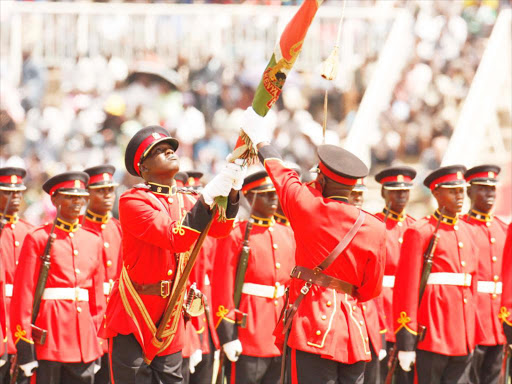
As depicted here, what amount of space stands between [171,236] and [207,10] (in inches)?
524

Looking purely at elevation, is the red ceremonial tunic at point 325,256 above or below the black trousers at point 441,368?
above

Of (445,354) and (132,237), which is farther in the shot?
(445,354)

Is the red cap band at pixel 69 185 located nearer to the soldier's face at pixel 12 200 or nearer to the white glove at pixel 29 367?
the soldier's face at pixel 12 200

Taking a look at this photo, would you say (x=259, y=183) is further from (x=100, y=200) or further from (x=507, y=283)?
(x=507, y=283)

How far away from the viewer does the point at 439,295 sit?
8.30 m

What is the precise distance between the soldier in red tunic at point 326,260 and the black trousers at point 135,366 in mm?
722

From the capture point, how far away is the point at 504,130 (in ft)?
57.4

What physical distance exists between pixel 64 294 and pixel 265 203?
1.93 metres

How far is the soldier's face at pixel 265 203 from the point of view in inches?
344

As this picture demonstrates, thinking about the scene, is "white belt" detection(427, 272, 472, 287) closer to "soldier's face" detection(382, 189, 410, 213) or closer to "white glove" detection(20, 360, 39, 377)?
"soldier's face" detection(382, 189, 410, 213)

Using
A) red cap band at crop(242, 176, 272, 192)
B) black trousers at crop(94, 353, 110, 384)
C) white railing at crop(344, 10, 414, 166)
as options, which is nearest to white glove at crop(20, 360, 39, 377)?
black trousers at crop(94, 353, 110, 384)

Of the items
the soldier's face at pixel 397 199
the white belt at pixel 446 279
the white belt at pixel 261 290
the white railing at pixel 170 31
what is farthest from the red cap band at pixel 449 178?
the white railing at pixel 170 31

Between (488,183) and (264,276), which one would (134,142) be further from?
(488,183)

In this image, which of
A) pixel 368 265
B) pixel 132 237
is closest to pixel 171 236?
pixel 132 237
